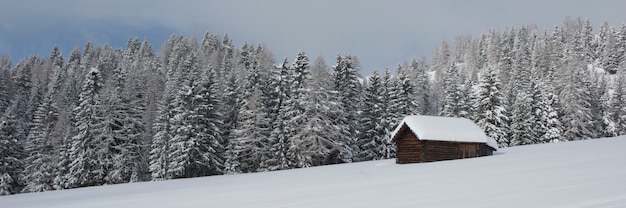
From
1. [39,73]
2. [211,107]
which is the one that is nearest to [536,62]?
[211,107]

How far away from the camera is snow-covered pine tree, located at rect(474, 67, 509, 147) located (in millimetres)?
55031

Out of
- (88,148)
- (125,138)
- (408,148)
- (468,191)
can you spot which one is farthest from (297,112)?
(468,191)

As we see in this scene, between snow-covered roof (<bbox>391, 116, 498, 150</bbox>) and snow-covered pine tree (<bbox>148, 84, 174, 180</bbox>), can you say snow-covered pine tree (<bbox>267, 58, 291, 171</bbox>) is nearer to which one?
snow-covered pine tree (<bbox>148, 84, 174, 180</bbox>)

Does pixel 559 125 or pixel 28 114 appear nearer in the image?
pixel 559 125

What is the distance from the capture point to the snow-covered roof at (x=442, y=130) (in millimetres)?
36219

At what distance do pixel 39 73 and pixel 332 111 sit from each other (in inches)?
3768

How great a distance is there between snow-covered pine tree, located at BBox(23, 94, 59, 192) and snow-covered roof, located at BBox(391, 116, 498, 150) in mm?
37144

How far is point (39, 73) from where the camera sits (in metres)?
113

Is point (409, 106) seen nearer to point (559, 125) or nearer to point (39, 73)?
point (559, 125)

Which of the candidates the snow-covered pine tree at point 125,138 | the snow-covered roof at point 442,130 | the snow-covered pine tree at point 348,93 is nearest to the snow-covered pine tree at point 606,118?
the snow-covered roof at point 442,130

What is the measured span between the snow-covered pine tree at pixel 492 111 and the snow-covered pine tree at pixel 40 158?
161ft

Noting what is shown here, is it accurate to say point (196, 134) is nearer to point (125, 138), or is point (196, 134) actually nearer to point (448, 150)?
point (125, 138)

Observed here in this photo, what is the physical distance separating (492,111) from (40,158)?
170 feet

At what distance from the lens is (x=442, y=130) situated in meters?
36.8
